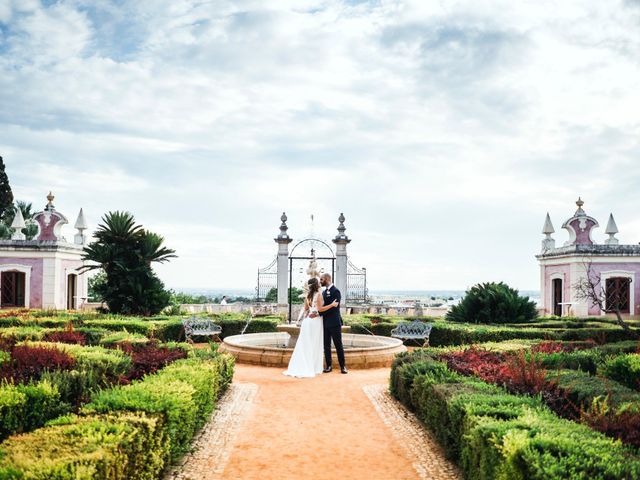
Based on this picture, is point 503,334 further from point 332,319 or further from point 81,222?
point 81,222

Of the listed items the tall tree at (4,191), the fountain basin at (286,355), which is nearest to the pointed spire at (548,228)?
the fountain basin at (286,355)

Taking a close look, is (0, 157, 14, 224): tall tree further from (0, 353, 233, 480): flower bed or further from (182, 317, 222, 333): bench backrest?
(0, 353, 233, 480): flower bed

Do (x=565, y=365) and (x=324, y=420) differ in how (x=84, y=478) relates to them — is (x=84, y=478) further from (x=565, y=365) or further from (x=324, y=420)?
(x=565, y=365)

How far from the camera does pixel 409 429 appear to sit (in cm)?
680

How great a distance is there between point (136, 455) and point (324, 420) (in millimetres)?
3345

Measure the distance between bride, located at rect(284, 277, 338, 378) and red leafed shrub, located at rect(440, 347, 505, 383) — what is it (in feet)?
8.57

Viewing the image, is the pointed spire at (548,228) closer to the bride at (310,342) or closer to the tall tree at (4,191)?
the bride at (310,342)

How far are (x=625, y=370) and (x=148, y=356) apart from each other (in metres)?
6.37

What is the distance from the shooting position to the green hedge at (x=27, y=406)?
4.86m

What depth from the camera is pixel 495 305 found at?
17.0 metres

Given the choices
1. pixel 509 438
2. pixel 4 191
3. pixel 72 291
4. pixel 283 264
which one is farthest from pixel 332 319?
pixel 4 191

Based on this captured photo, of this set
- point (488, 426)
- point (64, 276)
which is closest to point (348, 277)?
point (64, 276)

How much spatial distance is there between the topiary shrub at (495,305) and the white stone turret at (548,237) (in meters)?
10.1

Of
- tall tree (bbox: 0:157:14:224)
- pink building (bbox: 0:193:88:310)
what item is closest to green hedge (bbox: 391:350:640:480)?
pink building (bbox: 0:193:88:310)
